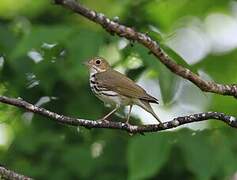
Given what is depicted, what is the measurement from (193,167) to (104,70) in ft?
3.98

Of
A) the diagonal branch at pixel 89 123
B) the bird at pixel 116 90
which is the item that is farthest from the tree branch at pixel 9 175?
the bird at pixel 116 90

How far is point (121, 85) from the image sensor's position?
220 inches

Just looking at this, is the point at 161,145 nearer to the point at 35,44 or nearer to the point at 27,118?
the point at 35,44

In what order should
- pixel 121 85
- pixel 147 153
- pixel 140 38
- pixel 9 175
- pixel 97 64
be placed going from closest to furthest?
pixel 140 38 < pixel 9 175 < pixel 147 153 < pixel 121 85 < pixel 97 64

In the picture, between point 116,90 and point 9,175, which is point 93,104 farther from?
point 9,175

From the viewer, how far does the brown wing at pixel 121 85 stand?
522 cm

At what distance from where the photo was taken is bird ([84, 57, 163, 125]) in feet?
17.1

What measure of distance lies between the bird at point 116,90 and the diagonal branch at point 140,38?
1353 mm

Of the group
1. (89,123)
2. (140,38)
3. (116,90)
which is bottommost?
(116,90)

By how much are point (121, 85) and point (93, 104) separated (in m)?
1.46

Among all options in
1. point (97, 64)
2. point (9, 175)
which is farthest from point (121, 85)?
point (9, 175)

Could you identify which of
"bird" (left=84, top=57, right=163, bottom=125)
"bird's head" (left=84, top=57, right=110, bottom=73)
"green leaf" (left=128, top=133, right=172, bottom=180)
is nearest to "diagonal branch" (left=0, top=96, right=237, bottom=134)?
"bird" (left=84, top=57, right=163, bottom=125)

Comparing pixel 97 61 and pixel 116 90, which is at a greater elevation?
pixel 116 90

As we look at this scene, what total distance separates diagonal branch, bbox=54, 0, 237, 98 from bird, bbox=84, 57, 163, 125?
4.44 ft
